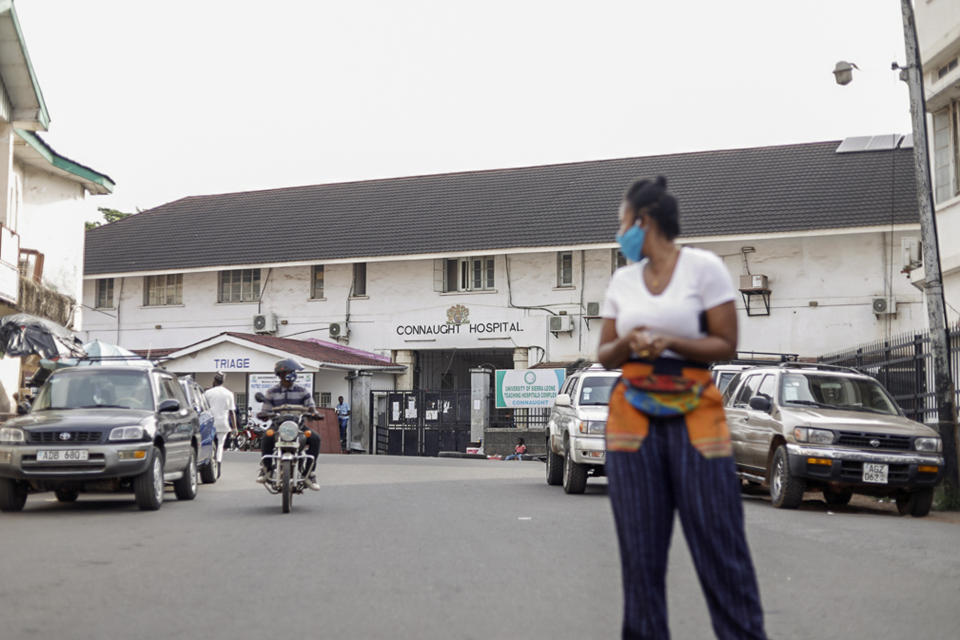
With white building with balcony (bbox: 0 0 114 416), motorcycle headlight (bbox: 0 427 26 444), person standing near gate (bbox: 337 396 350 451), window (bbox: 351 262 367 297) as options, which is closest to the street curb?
person standing near gate (bbox: 337 396 350 451)

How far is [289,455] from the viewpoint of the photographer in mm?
14195

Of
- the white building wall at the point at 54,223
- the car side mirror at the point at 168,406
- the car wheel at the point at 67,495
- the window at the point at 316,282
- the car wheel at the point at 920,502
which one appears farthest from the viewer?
the window at the point at 316,282

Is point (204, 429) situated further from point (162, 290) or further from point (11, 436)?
point (162, 290)

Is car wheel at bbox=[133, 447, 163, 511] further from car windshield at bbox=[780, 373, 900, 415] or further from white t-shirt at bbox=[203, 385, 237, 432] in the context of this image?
car windshield at bbox=[780, 373, 900, 415]

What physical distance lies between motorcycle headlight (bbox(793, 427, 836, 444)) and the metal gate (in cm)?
2403

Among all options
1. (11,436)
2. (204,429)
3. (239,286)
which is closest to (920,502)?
(204,429)

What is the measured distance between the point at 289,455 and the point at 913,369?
10284 millimetres

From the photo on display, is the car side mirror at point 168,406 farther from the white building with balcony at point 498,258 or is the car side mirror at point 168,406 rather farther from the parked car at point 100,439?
the white building with balcony at point 498,258

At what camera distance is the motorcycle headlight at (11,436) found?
46.9 ft

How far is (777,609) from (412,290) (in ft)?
116

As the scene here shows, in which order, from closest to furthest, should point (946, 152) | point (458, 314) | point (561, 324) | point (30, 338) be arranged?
point (30, 338) → point (946, 152) → point (561, 324) → point (458, 314)

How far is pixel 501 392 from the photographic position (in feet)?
122

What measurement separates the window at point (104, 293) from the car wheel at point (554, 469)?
3142 cm

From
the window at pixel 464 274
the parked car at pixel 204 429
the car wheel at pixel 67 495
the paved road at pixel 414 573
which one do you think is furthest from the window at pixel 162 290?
the paved road at pixel 414 573
